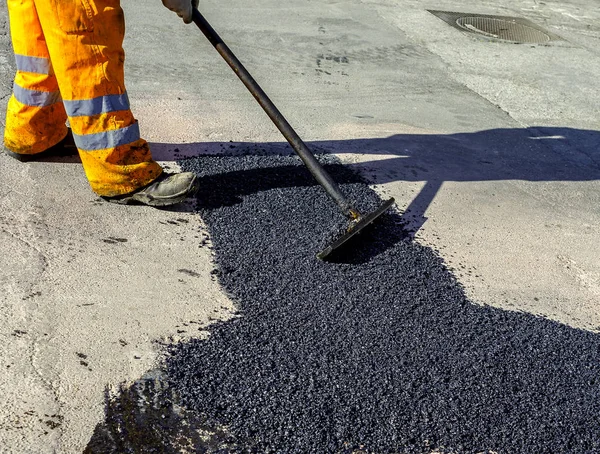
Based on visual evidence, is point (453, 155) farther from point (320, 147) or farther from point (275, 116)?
point (275, 116)

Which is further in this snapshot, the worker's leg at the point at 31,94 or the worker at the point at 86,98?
the worker's leg at the point at 31,94

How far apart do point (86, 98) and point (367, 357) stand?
1635mm

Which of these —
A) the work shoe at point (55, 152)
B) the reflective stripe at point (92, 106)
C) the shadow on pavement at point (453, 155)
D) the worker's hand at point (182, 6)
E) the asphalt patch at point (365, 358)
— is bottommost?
the shadow on pavement at point (453, 155)

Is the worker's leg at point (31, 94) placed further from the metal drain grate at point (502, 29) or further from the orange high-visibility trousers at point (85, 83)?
the metal drain grate at point (502, 29)

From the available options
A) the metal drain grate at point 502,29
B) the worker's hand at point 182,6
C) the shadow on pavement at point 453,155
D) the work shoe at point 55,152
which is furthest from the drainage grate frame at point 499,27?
the work shoe at point 55,152

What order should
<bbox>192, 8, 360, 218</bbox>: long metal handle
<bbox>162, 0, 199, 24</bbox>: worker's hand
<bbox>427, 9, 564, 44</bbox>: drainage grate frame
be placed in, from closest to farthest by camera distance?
<bbox>162, 0, 199, 24</bbox>: worker's hand → <bbox>192, 8, 360, 218</bbox>: long metal handle → <bbox>427, 9, 564, 44</bbox>: drainage grate frame

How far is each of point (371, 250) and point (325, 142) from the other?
4.29 ft

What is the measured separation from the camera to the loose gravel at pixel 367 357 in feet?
7.79

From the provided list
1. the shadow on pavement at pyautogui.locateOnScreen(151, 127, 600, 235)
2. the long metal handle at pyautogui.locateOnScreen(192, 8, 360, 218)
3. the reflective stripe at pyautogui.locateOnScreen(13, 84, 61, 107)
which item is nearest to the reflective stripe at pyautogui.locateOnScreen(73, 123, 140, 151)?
the reflective stripe at pyautogui.locateOnScreen(13, 84, 61, 107)

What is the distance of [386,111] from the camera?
16.8 feet

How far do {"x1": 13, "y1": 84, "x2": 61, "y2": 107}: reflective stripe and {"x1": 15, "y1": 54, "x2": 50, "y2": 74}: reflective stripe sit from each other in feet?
0.32

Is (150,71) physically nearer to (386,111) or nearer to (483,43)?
(386,111)

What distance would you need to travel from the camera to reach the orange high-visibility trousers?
10.4ft

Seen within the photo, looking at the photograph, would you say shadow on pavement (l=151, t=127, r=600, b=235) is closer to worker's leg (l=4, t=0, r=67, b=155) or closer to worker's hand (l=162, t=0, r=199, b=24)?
worker's leg (l=4, t=0, r=67, b=155)
